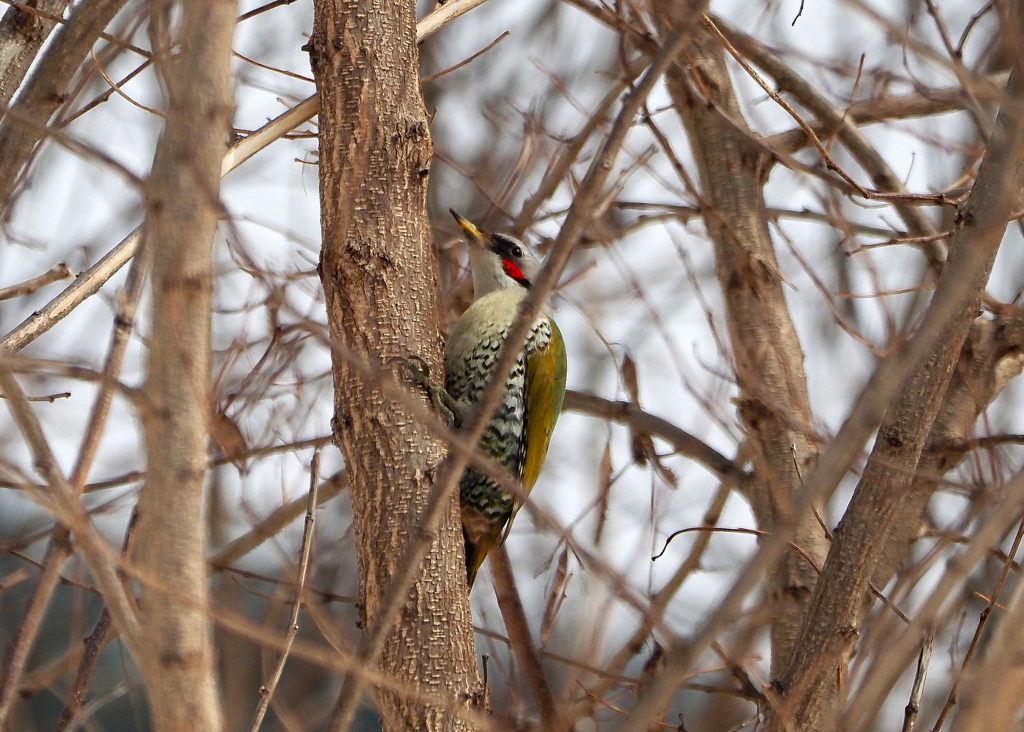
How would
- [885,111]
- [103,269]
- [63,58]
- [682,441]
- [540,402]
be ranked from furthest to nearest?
[540,402], [885,111], [682,441], [63,58], [103,269]

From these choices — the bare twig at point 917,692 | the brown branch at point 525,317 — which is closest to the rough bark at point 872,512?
the bare twig at point 917,692

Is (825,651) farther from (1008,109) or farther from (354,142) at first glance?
(354,142)

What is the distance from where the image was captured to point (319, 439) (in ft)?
10.9

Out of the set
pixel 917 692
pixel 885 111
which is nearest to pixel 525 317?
pixel 917 692

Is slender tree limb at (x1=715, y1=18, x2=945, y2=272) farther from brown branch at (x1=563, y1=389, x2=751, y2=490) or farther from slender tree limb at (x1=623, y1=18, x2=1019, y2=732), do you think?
slender tree limb at (x1=623, y1=18, x2=1019, y2=732)

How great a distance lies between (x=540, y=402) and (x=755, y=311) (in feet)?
3.01

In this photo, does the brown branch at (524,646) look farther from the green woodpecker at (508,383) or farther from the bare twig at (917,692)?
the bare twig at (917,692)

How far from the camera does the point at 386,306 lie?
2.76m

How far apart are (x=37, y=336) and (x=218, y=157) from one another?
4.27 ft

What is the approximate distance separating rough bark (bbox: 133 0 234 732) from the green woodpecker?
2.34 m

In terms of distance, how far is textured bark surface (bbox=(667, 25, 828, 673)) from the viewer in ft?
11.2

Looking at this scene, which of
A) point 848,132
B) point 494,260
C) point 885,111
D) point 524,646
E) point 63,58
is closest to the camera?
point 63,58

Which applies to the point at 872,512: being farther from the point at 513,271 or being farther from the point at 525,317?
the point at 513,271

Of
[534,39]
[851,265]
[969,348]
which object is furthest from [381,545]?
[534,39]
